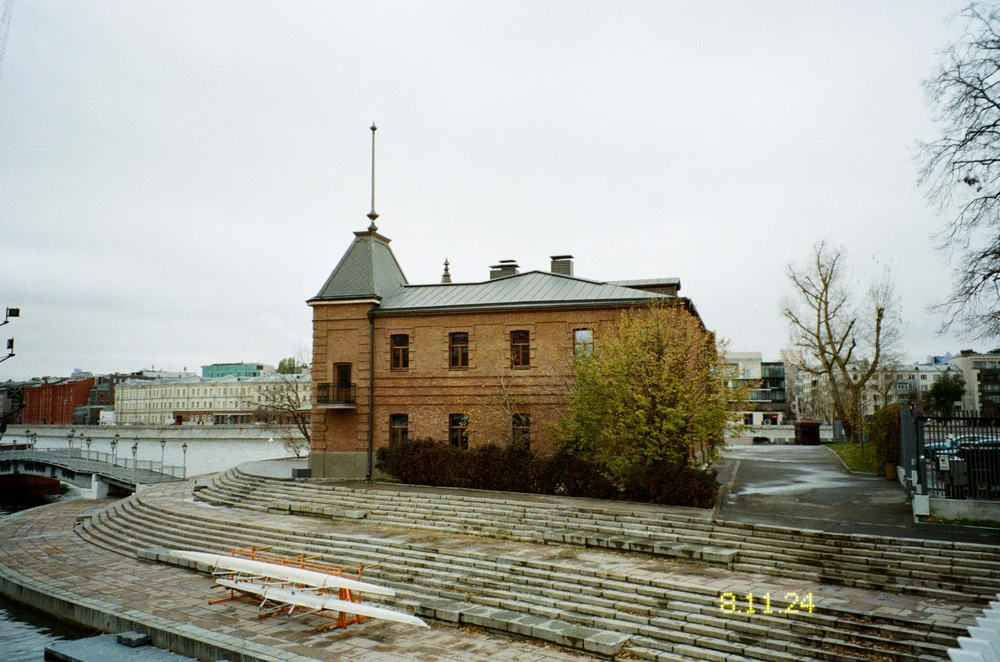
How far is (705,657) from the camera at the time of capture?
481 inches

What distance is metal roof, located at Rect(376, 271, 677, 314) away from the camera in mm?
28156

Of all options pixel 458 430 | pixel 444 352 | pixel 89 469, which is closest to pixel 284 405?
pixel 89 469

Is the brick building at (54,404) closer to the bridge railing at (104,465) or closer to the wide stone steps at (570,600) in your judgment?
the bridge railing at (104,465)

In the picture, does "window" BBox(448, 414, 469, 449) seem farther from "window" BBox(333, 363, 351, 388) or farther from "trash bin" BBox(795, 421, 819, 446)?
"trash bin" BBox(795, 421, 819, 446)

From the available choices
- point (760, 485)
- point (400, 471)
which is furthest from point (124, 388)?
point (760, 485)

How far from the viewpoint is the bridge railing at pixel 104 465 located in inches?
1630

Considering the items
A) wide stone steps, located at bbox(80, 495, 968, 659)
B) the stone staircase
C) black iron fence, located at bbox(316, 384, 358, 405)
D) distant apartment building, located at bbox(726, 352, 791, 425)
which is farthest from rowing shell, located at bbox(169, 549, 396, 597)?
distant apartment building, located at bbox(726, 352, 791, 425)

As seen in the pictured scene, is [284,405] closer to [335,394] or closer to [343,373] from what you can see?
[343,373]

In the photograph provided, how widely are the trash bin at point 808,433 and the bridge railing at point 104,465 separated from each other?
39861mm

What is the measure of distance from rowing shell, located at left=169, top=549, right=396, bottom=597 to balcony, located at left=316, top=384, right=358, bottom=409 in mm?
12459

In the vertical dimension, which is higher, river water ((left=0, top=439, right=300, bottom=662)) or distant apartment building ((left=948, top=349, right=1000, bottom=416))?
distant apartment building ((left=948, top=349, right=1000, bottom=416))

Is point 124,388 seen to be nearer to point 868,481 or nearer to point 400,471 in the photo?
point 400,471

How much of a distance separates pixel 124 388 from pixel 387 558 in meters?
148
